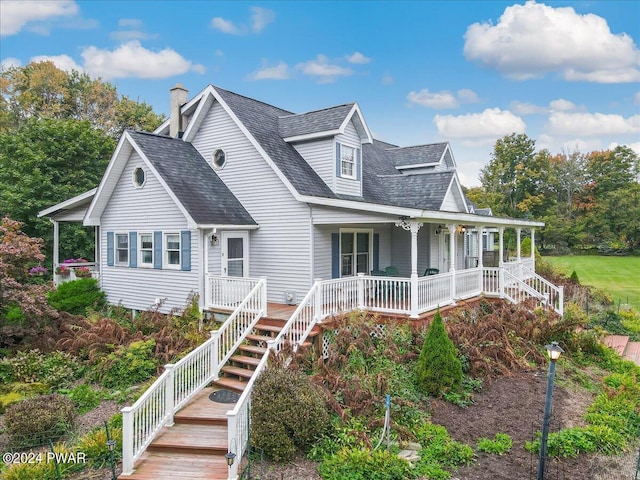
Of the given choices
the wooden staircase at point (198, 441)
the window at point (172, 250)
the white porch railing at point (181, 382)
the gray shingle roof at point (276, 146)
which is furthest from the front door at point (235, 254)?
the wooden staircase at point (198, 441)

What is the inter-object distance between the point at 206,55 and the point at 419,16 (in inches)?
446

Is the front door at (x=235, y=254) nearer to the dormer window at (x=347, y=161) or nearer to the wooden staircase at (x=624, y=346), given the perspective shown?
the dormer window at (x=347, y=161)

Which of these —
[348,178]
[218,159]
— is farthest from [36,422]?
[348,178]

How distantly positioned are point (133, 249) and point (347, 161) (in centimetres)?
789

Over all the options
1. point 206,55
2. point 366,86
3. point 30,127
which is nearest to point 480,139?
point 366,86

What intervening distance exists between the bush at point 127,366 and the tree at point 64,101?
1097 inches

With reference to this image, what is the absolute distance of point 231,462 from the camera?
5977 mm

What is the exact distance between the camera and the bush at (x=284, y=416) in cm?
680

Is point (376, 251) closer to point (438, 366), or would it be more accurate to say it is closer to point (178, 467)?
point (438, 366)

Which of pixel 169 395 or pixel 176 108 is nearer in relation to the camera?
pixel 169 395

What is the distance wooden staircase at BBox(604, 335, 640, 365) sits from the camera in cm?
1307

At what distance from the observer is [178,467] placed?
22.0ft

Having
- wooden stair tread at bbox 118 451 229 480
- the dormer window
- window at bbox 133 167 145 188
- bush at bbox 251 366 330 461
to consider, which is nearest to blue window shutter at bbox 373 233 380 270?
the dormer window

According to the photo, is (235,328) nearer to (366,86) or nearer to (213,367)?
(213,367)
